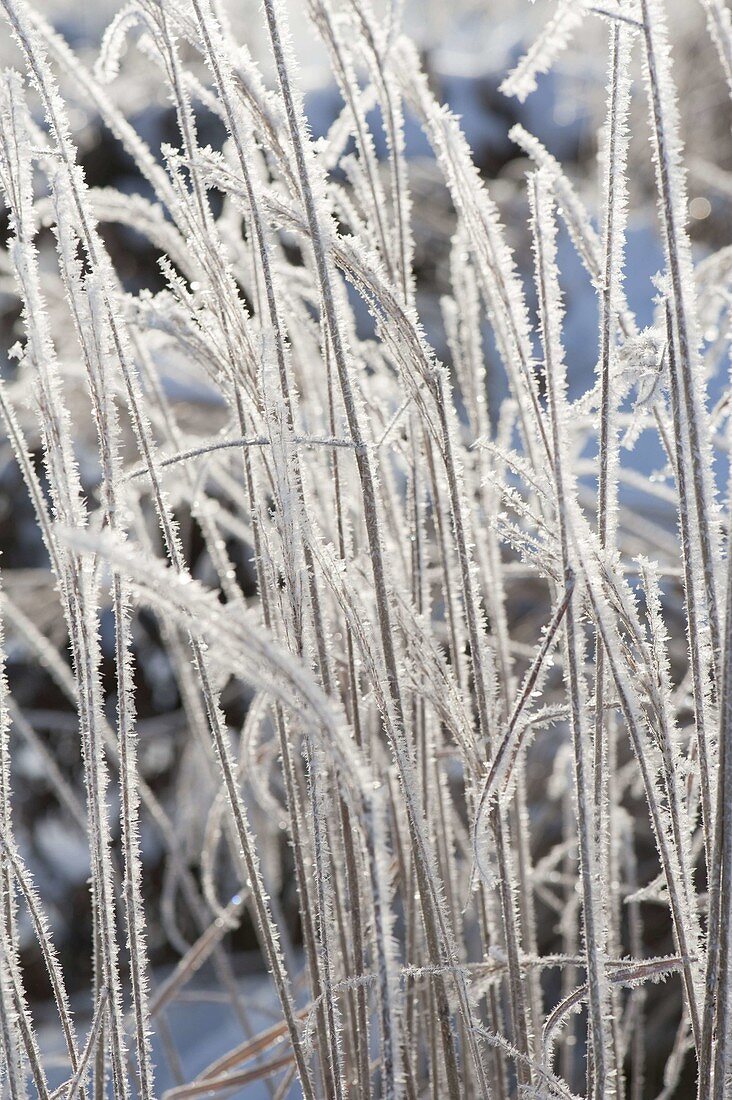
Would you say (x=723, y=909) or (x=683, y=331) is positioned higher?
(x=683, y=331)

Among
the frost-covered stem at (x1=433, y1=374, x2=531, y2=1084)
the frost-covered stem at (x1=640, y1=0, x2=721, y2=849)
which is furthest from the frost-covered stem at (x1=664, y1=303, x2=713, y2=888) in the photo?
the frost-covered stem at (x1=433, y1=374, x2=531, y2=1084)

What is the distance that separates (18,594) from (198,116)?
1407 millimetres

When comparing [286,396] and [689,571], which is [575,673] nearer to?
[689,571]

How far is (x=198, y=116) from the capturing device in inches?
95.0

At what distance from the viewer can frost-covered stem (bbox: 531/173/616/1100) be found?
398 millimetres

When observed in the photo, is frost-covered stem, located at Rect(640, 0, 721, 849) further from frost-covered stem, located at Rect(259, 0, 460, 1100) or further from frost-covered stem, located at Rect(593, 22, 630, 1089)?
frost-covered stem, located at Rect(259, 0, 460, 1100)

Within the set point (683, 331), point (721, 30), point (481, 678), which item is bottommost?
point (481, 678)

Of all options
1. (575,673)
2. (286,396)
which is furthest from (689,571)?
(286,396)

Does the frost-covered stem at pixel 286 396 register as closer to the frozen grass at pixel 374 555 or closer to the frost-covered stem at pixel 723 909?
the frozen grass at pixel 374 555

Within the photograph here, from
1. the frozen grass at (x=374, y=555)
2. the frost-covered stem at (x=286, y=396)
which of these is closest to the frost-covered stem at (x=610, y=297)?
the frozen grass at (x=374, y=555)

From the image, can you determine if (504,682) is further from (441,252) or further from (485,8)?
(485,8)

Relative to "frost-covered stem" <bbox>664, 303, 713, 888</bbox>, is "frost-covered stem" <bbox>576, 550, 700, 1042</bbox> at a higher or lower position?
lower

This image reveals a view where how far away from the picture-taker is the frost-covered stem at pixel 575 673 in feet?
1.31

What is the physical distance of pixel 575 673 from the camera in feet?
1.30
